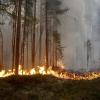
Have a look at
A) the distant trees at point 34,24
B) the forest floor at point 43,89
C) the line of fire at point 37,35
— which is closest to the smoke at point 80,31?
the line of fire at point 37,35

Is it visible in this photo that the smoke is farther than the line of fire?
Yes

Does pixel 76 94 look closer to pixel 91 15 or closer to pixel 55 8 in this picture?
pixel 55 8

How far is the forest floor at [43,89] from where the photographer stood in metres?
16.2

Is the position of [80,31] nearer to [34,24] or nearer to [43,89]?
[34,24]

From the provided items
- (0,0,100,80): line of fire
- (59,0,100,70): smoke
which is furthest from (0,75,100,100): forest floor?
(59,0,100,70): smoke

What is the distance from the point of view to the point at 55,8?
155 feet

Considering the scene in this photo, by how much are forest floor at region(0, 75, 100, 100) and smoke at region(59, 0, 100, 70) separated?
4239cm

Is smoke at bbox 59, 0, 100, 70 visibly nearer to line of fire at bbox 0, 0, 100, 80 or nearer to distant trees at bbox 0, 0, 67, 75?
line of fire at bbox 0, 0, 100, 80

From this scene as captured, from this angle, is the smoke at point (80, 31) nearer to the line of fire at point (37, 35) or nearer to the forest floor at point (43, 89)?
the line of fire at point (37, 35)

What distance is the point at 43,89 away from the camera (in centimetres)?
1823

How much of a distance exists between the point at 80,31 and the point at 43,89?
195ft

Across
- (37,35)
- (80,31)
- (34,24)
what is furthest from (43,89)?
(80,31)

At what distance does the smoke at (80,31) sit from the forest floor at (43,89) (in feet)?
139

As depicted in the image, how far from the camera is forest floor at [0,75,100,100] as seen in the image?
16156mm
